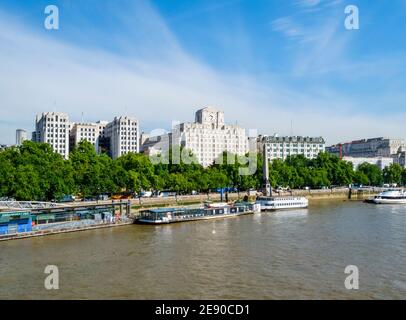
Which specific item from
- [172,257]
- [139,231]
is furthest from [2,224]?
[172,257]

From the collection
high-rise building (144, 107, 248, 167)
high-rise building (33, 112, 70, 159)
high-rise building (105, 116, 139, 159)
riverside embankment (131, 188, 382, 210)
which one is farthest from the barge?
high-rise building (33, 112, 70, 159)

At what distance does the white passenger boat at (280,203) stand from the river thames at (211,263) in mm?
21099

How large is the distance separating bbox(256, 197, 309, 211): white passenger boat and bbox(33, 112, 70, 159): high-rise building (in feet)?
248

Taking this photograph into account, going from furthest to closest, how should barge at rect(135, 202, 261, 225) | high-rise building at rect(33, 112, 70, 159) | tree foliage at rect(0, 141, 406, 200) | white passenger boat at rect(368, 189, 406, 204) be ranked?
high-rise building at rect(33, 112, 70, 159)
white passenger boat at rect(368, 189, 406, 204)
tree foliage at rect(0, 141, 406, 200)
barge at rect(135, 202, 261, 225)

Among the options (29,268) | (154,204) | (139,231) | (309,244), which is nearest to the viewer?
(29,268)

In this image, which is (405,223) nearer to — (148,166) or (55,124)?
(148,166)

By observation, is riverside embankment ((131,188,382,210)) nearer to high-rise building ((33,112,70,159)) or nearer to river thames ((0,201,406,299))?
river thames ((0,201,406,299))

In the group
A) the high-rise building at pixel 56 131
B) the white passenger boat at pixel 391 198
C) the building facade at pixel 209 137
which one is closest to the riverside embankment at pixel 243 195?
the white passenger boat at pixel 391 198

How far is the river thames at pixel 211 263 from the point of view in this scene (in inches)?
879

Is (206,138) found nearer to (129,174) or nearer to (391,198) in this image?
(391,198)

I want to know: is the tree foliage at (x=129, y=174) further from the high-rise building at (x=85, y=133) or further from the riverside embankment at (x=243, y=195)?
the high-rise building at (x=85, y=133)

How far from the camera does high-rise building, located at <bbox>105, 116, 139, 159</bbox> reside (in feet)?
425

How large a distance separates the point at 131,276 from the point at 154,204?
139 ft
